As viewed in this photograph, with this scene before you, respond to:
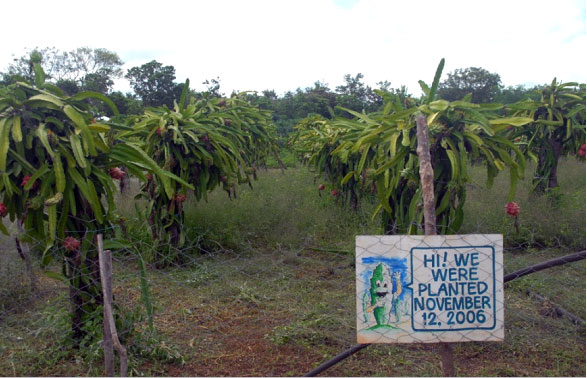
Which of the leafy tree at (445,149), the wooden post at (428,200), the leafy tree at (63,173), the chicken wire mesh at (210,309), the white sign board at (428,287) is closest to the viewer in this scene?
the white sign board at (428,287)

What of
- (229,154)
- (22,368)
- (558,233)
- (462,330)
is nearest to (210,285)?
(229,154)

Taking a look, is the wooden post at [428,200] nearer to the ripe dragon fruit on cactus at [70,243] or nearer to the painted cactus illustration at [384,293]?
the painted cactus illustration at [384,293]

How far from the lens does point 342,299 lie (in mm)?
5125

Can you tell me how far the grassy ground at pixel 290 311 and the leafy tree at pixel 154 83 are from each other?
13.5m

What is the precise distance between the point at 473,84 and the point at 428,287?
22.3m

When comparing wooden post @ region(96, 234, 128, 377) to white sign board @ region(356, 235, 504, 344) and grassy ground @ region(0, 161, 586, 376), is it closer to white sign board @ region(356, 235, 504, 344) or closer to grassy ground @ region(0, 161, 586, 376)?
grassy ground @ region(0, 161, 586, 376)

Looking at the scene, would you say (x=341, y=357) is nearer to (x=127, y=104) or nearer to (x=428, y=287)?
(x=428, y=287)

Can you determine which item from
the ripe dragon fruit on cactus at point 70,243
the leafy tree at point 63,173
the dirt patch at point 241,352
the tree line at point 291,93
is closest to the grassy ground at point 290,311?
the dirt patch at point 241,352

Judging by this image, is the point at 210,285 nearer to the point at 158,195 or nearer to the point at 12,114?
the point at 158,195

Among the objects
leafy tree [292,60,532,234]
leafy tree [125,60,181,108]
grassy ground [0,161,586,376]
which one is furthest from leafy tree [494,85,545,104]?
leafy tree [292,60,532,234]

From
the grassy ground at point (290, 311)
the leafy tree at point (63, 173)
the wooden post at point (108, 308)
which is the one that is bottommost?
the grassy ground at point (290, 311)

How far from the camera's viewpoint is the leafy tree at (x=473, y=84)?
74.2 feet

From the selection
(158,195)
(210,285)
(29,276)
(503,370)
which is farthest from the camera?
(158,195)

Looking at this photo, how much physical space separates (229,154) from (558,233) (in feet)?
14.1
